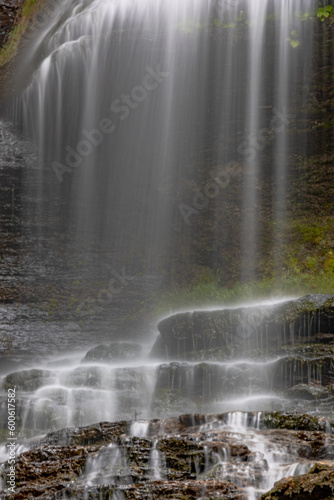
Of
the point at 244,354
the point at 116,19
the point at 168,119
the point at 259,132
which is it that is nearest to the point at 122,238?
the point at 168,119

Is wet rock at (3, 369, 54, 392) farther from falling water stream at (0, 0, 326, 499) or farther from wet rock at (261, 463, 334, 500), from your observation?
wet rock at (261, 463, 334, 500)

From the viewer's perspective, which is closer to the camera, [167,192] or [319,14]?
[319,14]

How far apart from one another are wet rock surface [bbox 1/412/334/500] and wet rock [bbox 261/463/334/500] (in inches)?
7.1

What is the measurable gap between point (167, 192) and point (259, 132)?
2.67 metres

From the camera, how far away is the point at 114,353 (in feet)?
26.9

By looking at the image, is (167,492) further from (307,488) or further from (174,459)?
(307,488)

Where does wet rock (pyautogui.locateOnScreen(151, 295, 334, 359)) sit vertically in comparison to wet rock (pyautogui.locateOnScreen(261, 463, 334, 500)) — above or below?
above

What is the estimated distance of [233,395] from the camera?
247 inches

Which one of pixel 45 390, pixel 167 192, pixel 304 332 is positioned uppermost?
pixel 167 192

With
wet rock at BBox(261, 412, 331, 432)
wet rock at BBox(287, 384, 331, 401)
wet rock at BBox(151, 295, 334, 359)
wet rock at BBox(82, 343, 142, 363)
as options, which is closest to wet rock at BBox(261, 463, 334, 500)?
wet rock at BBox(261, 412, 331, 432)

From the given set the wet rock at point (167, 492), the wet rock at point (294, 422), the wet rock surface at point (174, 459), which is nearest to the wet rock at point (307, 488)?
the wet rock surface at point (174, 459)

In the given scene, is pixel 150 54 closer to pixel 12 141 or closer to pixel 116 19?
pixel 116 19

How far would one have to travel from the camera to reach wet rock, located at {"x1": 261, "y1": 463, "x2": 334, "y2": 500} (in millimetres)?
2658

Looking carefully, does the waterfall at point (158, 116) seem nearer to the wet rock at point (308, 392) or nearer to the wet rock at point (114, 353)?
the wet rock at point (114, 353)
